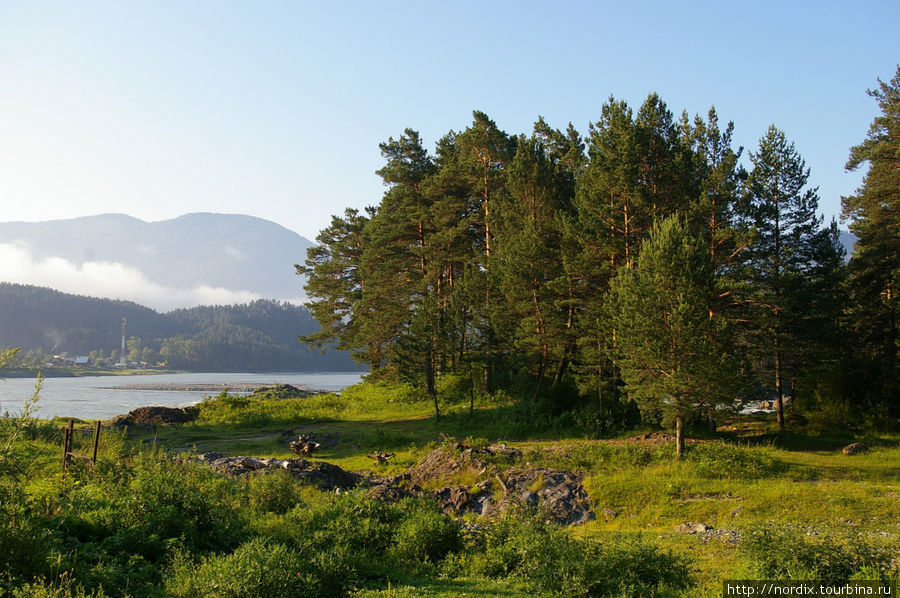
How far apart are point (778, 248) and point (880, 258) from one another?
6223 millimetres

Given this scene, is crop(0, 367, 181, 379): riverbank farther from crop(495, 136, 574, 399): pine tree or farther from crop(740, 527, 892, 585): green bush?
crop(740, 527, 892, 585): green bush

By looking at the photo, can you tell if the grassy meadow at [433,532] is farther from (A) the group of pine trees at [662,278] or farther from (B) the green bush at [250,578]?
(A) the group of pine trees at [662,278]

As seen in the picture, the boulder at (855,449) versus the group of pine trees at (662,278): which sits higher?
the group of pine trees at (662,278)

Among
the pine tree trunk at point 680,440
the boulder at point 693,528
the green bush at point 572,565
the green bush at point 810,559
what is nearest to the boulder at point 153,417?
the pine tree trunk at point 680,440

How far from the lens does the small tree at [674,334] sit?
21828 millimetres

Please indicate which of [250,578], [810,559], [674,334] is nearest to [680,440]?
[674,334]

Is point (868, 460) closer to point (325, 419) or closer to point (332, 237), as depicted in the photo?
point (325, 419)

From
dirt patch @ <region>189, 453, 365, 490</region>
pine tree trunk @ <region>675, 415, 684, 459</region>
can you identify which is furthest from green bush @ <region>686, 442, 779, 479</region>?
dirt patch @ <region>189, 453, 365, 490</region>

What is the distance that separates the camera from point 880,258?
32281 mm

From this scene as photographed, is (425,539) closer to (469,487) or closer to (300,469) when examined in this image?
(469,487)

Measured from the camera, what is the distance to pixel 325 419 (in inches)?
1628

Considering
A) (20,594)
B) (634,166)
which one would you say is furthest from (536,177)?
(20,594)

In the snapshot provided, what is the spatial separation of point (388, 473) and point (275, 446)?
9.06 m

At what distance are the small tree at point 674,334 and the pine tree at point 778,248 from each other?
22.7ft
